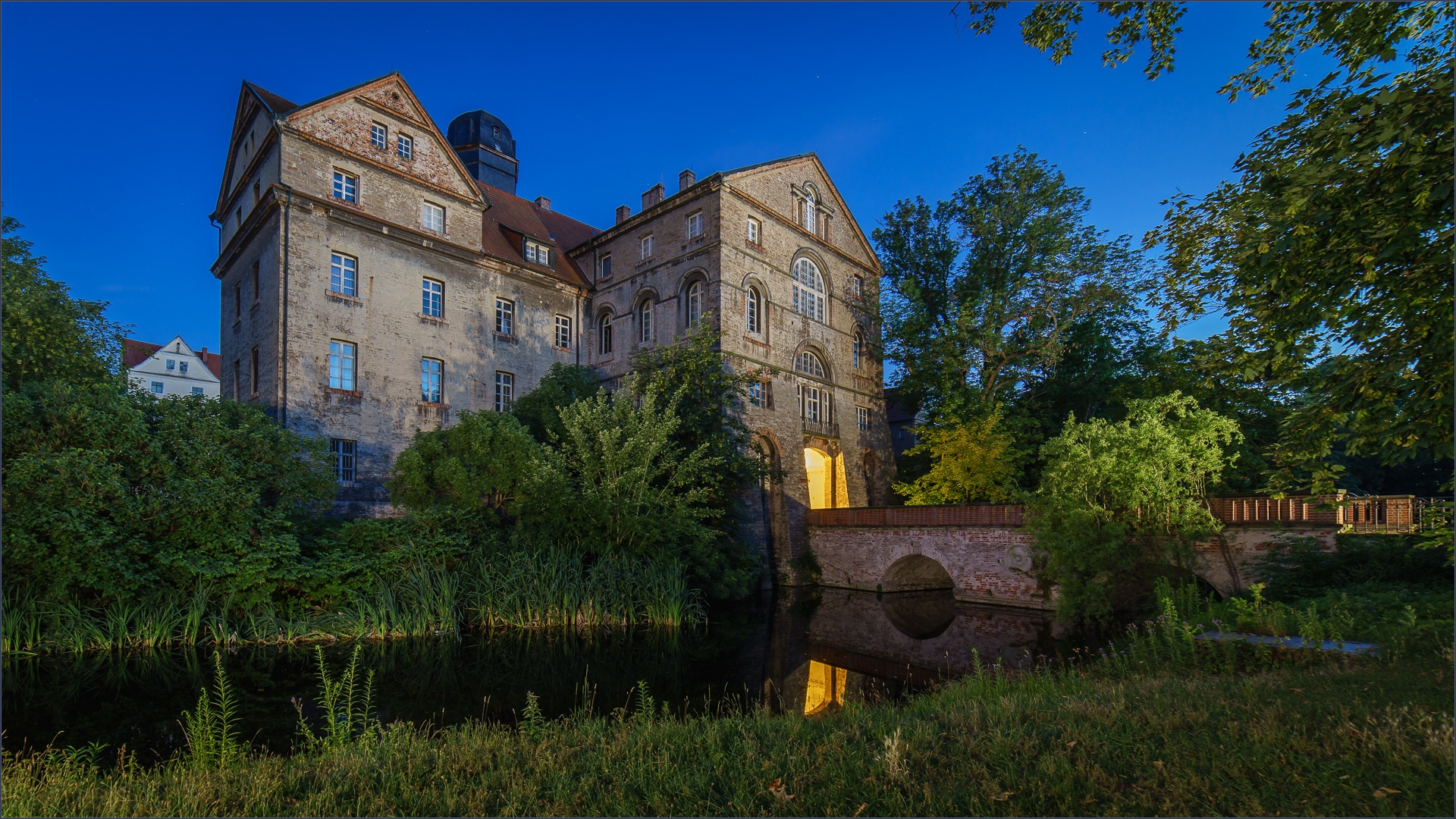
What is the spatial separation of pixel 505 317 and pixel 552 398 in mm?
5954

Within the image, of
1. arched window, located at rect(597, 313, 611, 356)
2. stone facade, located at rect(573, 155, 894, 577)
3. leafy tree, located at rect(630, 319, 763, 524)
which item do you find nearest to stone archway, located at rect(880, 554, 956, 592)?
stone facade, located at rect(573, 155, 894, 577)

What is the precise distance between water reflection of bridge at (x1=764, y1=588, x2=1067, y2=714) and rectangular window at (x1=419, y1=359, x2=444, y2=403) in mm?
12701

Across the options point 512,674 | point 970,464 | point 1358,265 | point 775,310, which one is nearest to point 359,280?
point 775,310

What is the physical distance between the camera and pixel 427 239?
22047mm

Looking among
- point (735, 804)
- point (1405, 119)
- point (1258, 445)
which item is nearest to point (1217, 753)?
point (735, 804)

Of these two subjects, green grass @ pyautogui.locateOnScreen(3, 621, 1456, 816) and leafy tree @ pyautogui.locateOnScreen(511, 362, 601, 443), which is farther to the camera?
leafy tree @ pyautogui.locateOnScreen(511, 362, 601, 443)

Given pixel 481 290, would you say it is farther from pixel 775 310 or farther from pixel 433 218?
pixel 775 310

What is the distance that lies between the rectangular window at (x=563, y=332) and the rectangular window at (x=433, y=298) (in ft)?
15.5

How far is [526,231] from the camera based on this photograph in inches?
1064

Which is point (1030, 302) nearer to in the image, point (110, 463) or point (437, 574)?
point (437, 574)

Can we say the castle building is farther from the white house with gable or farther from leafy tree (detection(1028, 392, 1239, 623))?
the white house with gable

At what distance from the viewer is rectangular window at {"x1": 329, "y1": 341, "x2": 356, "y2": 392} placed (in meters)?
19.7

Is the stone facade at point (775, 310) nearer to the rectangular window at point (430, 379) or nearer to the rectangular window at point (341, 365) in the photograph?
the rectangular window at point (430, 379)

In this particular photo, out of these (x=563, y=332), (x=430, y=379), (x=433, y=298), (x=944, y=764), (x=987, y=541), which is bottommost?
(x=987, y=541)
